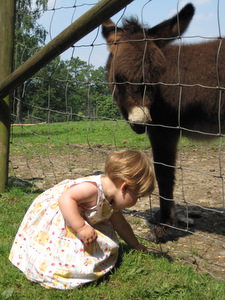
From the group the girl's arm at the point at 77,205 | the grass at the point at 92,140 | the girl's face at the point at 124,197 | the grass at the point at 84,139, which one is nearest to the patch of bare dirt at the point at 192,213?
the girl's face at the point at 124,197

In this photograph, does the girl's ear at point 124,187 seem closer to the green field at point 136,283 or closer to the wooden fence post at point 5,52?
the green field at point 136,283

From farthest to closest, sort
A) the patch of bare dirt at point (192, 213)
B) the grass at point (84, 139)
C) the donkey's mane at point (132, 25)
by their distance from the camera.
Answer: the grass at point (84, 139) < the donkey's mane at point (132, 25) < the patch of bare dirt at point (192, 213)

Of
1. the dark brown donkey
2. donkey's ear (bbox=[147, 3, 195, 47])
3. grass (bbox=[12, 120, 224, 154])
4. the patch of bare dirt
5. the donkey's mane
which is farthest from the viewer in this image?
grass (bbox=[12, 120, 224, 154])

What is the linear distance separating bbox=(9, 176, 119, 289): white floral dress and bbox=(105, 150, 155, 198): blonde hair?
163mm

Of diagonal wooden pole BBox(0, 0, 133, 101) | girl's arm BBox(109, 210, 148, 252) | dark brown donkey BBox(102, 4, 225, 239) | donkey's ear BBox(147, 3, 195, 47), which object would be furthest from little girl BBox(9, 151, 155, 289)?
donkey's ear BBox(147, 3, 195, 47)

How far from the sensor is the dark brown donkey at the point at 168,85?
2.56 metres

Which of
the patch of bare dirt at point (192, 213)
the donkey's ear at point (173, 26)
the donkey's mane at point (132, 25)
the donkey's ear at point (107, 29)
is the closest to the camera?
the patch of bare dirt at point (192, 213)

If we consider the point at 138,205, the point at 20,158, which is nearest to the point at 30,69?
the point at 138,205

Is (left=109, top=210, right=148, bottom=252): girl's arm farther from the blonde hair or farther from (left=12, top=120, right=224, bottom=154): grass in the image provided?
(left=12, top=120, right=224, bottom=154): grass

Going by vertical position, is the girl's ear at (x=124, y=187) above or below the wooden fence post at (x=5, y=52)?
below

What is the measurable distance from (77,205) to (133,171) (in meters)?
0.43

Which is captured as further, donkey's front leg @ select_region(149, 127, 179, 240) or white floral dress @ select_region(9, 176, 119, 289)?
donkey's front leg @ select_region(149, 127, 179, 240)

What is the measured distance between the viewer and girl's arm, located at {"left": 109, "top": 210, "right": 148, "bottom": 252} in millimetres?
2326

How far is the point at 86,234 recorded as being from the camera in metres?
1.95
